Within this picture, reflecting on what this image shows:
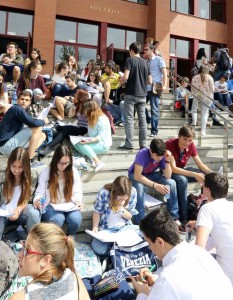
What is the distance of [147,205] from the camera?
4363 mm

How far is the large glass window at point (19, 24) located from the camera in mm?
13367

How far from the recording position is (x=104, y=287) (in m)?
2.66

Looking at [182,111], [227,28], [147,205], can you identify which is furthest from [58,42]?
[147,205]

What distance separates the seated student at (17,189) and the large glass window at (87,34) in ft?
39.6

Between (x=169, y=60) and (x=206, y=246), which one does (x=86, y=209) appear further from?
(x=169, y=60)

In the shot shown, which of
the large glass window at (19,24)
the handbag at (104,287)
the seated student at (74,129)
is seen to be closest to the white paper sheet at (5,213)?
the handbag at (104,287)

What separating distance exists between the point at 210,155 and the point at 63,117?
310 centimetres

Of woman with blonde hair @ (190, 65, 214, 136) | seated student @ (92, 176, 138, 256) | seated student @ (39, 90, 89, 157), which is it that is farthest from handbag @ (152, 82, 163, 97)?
seated student @ (92, 176, 138, 256)

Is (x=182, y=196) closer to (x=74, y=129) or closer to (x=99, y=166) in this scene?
(x=99, y=166)

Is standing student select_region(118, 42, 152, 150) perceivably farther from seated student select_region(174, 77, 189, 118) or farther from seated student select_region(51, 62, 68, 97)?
seated student select_region(174, 77, 189, 118)

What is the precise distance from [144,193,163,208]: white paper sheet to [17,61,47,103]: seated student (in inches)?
138

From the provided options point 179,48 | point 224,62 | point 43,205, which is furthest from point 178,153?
point 179,48

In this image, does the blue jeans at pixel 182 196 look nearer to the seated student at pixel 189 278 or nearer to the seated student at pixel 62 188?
the seated student at pixel 62 188

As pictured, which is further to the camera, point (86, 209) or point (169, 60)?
point (169, 60)
